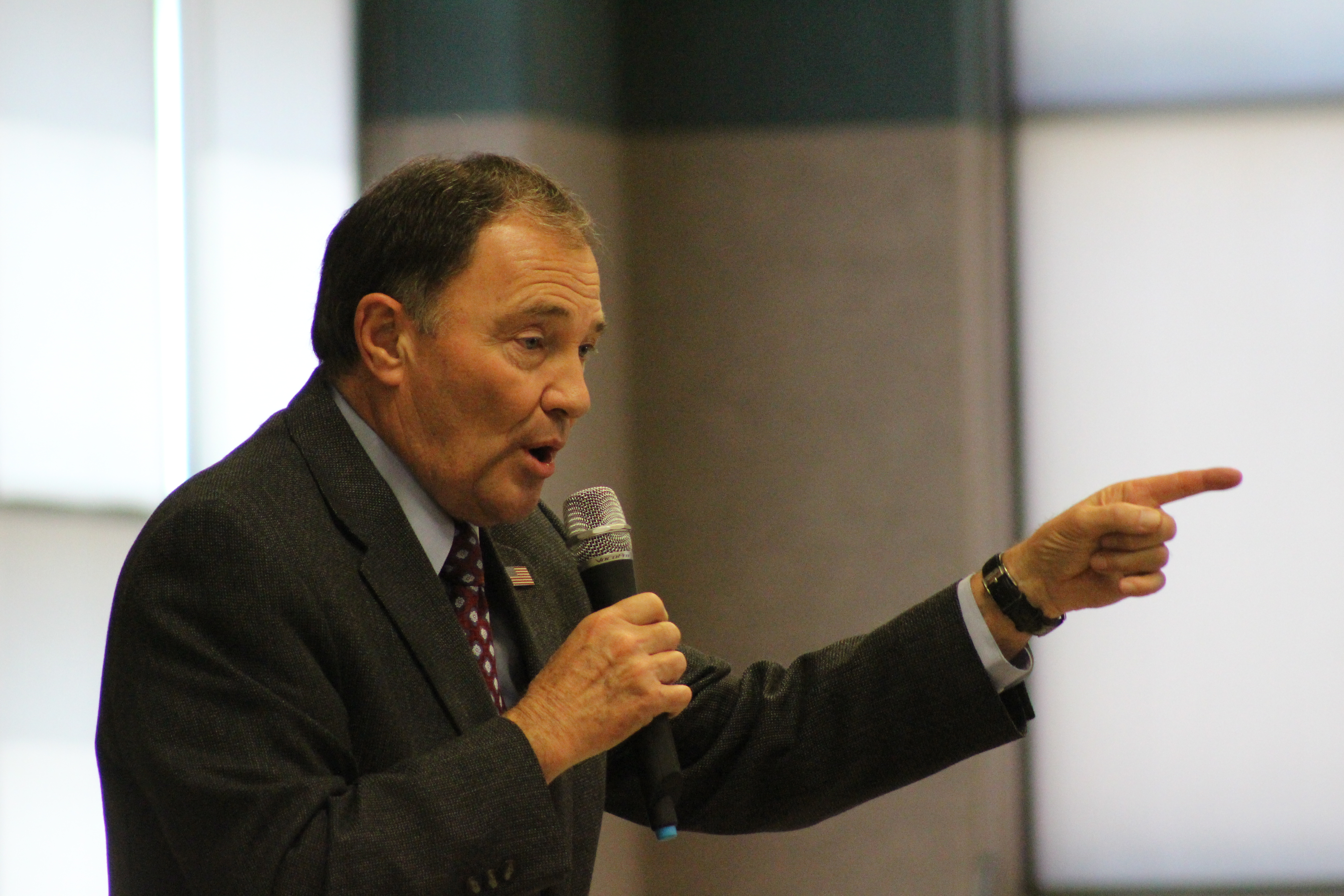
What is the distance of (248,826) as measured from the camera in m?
1.29

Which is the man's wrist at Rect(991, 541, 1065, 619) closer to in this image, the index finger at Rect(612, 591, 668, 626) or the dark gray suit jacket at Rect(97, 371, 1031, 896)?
the dark gray suit jacket at Rect(97, 371, 1031, 896)

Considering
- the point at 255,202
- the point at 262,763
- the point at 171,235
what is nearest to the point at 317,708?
the point at 262,763

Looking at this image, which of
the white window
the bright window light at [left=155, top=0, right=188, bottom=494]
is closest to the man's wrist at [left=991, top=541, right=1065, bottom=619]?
the bright window light at [left=155, top=0, right=188, bottom=494]

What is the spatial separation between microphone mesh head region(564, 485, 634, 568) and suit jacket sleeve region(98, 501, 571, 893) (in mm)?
301

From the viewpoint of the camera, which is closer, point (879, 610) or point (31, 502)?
point (31, 502)

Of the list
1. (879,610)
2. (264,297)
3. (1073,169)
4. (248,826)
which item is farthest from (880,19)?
(248,826)

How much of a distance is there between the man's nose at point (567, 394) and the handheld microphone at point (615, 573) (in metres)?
0.10

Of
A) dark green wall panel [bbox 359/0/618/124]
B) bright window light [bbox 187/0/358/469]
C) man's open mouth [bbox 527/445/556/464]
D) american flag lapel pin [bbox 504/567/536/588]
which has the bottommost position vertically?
american flag lapel pin [bbox 504/567/536/588]

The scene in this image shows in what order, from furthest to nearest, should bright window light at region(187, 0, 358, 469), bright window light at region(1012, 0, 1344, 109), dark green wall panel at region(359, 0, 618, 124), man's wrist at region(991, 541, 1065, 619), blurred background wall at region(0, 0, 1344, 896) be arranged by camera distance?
bright window light at region(1012, 0, 1344, 109)
blurred background wall at region(0, 0, 1344, 896)
dark green wall panel at region(359, 0, 618, 124)
bright window light at region(187, 0, 358, 469)
man's wrist at region(991, 541, 1065, 619)

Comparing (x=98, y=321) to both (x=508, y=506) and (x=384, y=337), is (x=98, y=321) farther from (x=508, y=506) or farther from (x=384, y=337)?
(x=508, y=506)

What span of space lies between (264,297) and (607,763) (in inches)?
55.8

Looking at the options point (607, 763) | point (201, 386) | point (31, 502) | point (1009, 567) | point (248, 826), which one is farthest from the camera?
point (201, 386)

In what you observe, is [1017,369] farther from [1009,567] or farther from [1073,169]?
[1009,567]

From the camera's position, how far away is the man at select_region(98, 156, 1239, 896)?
1.32 m
